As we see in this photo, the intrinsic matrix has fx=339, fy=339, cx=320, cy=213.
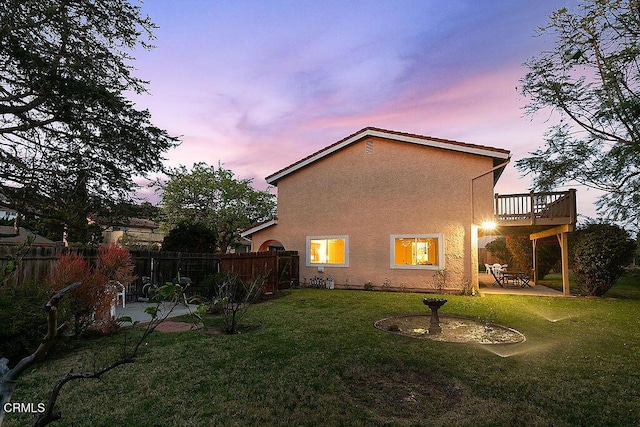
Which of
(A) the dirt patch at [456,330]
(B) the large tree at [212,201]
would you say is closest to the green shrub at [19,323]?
(A) the dirt patch at [456,330]

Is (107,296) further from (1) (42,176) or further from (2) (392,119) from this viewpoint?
(2) (392,119)

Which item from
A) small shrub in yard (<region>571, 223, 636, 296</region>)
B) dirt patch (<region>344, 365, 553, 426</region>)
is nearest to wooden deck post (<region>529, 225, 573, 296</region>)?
small shrub in yard (<region>571, 223, 636, 296</region>)

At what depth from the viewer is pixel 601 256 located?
12438 mm

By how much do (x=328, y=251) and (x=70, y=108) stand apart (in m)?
11.2

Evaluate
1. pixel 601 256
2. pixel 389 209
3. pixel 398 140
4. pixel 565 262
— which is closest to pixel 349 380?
pixel 389 209

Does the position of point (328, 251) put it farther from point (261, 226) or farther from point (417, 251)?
point (417, 251)

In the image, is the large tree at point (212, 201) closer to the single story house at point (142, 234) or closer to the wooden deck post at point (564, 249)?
the single story house at point (142, 234)

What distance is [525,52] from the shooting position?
545 inches

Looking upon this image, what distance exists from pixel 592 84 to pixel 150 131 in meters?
16.1

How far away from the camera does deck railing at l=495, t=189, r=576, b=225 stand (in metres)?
13.0

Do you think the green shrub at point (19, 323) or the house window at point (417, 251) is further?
the house window at point (417, 251)

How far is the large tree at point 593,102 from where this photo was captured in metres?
10.2

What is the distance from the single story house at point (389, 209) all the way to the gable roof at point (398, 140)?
0.04m

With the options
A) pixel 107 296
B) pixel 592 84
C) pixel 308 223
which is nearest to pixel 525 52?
pixel 592 84
